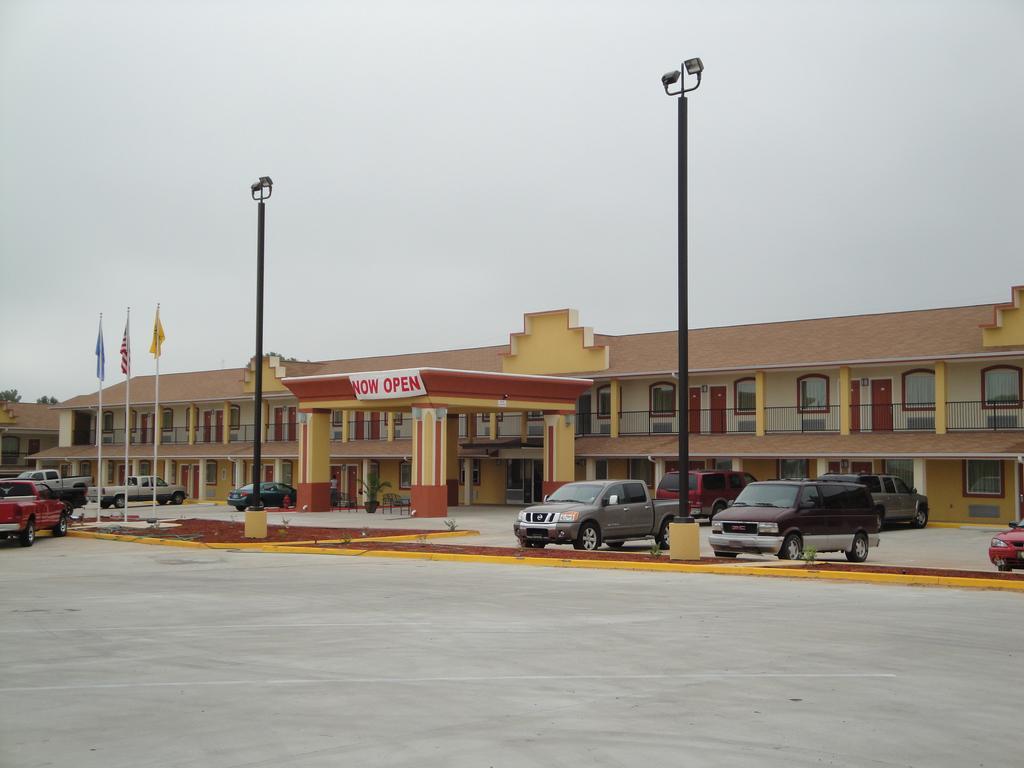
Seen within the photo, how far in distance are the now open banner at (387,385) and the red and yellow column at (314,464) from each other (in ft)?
13.7

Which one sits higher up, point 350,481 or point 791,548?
point 350,481

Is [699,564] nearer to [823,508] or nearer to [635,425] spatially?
[823,508]

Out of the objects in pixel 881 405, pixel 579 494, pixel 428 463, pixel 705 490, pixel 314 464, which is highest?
pixel 881 405

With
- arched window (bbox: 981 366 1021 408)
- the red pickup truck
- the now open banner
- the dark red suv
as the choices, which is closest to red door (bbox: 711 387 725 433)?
the dark red suv

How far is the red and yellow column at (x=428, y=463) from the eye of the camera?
40.3 metres

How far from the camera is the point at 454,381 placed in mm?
41156

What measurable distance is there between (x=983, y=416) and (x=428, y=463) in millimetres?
21080

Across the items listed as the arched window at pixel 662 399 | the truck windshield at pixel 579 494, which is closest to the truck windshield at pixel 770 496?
the truck windshield at pixel 579 494

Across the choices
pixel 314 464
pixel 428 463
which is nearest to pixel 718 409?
A: pixel 428 463

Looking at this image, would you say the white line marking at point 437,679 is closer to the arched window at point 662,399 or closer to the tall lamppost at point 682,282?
the tall lamppost at point 682,282

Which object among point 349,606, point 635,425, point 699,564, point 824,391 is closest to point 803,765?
point 349,606

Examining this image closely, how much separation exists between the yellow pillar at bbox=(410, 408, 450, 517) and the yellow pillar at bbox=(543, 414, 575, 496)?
673cm

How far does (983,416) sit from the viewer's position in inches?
1544

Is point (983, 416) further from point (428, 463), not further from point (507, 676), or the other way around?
point (507, 676)
